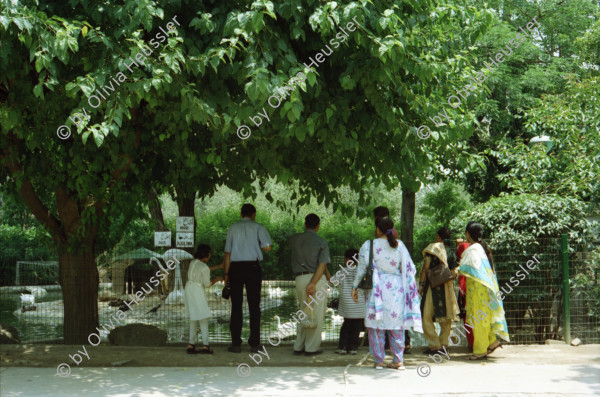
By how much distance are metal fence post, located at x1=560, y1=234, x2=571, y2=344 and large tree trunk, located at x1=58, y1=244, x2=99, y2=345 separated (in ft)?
23.6

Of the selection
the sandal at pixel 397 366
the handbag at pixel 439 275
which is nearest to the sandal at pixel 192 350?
the sandal at pixel 397 366

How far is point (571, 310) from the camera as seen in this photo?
10.0 meters

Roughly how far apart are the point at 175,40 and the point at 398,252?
3.74 m

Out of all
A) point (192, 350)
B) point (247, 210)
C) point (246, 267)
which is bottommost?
point (192, 350)

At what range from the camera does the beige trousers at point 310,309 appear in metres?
8.69

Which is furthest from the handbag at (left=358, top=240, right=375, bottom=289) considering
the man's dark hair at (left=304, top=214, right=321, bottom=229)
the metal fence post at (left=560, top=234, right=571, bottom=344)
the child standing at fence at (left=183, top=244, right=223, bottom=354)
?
the metal fence post at (left=560, top=234, right=571, bottom=344)

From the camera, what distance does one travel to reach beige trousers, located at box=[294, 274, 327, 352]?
342 inches

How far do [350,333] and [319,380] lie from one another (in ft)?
5.38

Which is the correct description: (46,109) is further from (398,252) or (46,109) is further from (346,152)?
(398,252)

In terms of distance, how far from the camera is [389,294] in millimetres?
8062

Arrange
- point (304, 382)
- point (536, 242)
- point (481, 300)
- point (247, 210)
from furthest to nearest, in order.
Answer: point (536, 242), point (247, 210), point (481, 300), point (304, 382)

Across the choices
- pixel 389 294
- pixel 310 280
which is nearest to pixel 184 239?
pixel 310 280

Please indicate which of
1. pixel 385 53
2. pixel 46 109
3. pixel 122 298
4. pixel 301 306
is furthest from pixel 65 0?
pixel 122 298

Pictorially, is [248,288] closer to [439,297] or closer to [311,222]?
[311,222]
